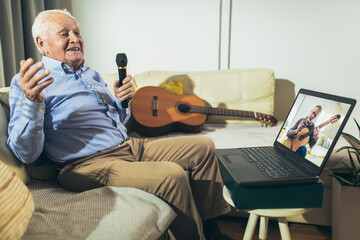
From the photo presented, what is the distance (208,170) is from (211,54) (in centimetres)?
135

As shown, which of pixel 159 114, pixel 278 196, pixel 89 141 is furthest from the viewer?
pixel 159 114

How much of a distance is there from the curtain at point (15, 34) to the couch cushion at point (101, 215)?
1.24 m

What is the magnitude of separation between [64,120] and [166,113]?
32.6 inches

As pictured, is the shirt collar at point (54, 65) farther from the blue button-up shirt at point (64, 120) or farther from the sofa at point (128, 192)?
the sofa at point (128, 192)

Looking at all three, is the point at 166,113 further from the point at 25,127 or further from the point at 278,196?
the point at 278,196

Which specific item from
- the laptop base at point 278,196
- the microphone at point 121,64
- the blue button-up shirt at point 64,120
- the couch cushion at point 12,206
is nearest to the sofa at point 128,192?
the couch cushion at point 12,206

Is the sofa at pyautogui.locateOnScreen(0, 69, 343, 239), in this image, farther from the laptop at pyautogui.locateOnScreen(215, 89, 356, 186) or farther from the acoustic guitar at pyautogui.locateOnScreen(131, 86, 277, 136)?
the laptop at pyautogui.locateOnScreen(215, 89, 356, 186)

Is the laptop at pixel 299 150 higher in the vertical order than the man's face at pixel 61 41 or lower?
lower

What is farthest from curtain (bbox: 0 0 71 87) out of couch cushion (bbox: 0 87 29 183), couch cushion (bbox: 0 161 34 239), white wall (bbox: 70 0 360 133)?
couch cushion (bbox: 0 161 34 239)

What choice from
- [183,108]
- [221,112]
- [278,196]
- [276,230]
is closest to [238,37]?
[221,112]

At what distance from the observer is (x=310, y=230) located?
1594 millimetres

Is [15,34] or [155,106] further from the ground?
[15,34]

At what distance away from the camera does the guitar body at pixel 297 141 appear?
105 centimetres

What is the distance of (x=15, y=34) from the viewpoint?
6.86 ft
